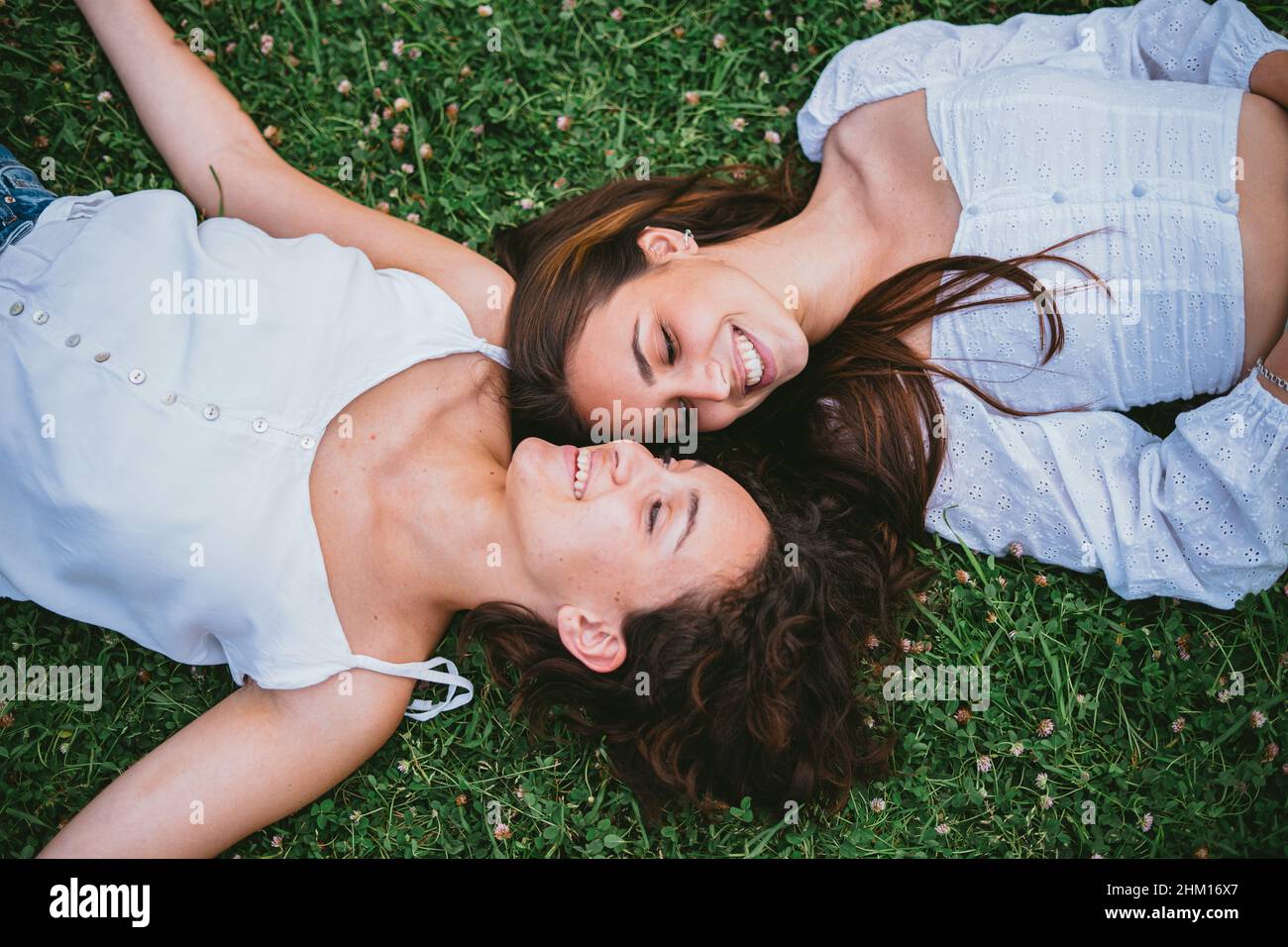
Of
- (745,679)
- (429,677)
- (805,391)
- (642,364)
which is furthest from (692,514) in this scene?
(429,677)

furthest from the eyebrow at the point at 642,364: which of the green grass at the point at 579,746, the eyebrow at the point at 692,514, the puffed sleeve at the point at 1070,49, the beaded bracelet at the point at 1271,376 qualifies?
the beaded bracelet at the point at 1271,376

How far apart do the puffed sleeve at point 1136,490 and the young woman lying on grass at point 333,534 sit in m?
0.59

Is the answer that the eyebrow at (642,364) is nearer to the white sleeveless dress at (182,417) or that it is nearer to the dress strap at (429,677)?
the white sleeveless dress at (182,417)

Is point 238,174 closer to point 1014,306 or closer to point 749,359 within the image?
point 749,359

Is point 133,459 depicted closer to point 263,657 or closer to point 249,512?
point 249,512

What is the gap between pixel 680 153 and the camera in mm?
3596

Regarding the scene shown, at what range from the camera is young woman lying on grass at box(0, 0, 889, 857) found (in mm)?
2586

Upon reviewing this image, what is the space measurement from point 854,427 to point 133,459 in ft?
7.22

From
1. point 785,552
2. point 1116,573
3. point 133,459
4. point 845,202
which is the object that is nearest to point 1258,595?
point 1116,573

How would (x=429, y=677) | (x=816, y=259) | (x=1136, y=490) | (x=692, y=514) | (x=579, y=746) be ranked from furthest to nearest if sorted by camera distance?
(x=579, y=746), (x=816, y=259), (x=1136, y=490), (x=429, y=677), (x=692, y=514)

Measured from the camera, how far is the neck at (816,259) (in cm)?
299

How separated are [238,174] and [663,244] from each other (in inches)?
57.4

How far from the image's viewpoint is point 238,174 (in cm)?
310

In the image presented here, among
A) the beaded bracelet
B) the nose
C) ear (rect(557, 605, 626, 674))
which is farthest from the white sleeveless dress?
the beaded bracelet
